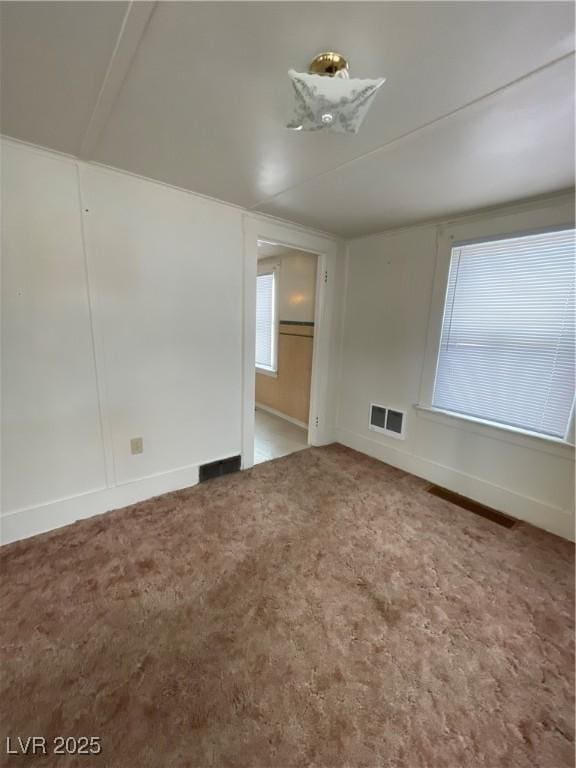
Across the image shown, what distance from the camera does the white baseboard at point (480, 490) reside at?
6.96 ft

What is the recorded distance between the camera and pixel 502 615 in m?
1.53

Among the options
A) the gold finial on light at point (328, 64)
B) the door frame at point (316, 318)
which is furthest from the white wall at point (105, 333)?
the gold finial on light at point (328, 64)


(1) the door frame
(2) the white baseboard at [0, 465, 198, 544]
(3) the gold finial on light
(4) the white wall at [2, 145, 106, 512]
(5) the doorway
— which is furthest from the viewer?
(5) the doorway

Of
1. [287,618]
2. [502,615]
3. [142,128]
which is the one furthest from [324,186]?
[502,615]

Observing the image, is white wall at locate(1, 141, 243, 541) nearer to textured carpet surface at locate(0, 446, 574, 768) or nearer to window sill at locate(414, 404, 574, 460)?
textured carpet surface at locate(0, 446, 574, 768)

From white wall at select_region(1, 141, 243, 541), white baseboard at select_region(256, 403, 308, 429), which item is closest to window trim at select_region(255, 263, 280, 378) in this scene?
white baseboard at select_region(256, 403, 308, 429)

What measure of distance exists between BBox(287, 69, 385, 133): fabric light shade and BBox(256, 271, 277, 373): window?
319 centimetres

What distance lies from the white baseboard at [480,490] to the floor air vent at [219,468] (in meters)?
1.38

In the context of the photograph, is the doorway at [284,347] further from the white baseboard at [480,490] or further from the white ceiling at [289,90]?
the white ceiling at [289,90]

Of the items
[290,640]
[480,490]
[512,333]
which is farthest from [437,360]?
[290,640]

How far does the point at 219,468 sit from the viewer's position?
9.00 ft

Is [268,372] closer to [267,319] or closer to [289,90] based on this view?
[267,319]

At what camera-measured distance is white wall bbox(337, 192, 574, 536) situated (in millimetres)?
2135

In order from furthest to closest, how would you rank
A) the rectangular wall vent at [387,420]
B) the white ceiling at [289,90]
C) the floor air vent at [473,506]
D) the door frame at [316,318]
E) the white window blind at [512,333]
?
the rectangular wall vent at [387,420] → the door frame at [316,318] → the floor air vent at [473,506] → the white window blind at [512,333] → the white ceiling at [289,90]
